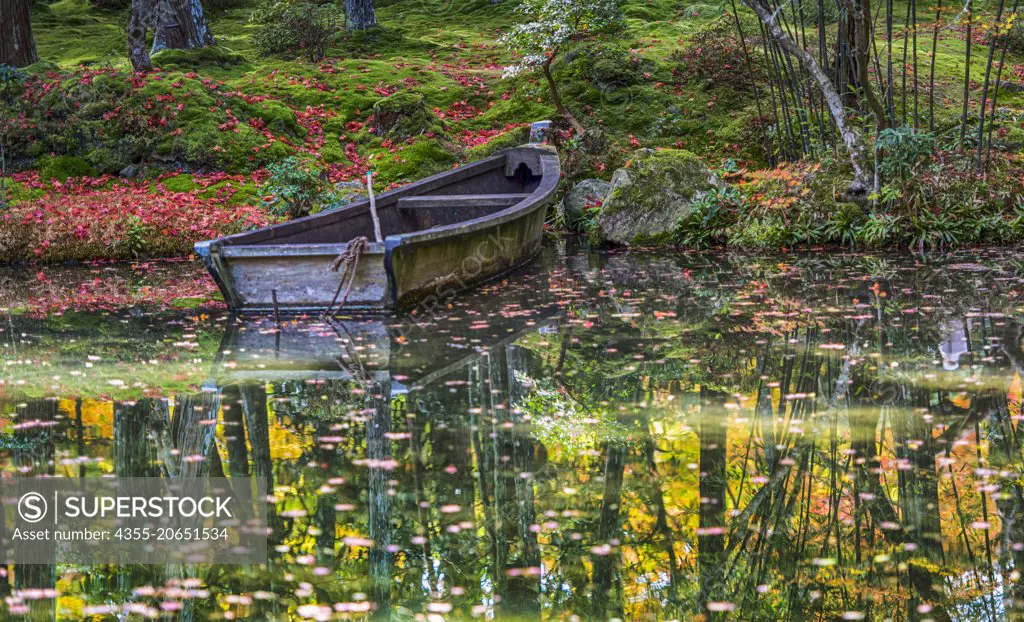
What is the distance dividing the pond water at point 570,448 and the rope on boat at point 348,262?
0.28 m

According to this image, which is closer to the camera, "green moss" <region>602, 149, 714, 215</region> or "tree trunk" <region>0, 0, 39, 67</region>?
"green moss" <region>602, 149, 714, 215</region>

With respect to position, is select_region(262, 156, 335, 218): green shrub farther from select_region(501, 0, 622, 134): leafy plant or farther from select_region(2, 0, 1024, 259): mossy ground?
select_region(501, 0, 622, 134): leafy plant

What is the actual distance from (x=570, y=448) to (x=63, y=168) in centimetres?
1223

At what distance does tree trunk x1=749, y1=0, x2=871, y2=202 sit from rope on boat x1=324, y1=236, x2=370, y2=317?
5.49m

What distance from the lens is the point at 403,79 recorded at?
18453mm

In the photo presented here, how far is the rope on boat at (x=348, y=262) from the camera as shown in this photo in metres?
7.41

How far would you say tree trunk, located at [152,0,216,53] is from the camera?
62.1 ft

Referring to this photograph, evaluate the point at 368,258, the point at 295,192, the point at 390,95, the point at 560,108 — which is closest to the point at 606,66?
the point at 560,108

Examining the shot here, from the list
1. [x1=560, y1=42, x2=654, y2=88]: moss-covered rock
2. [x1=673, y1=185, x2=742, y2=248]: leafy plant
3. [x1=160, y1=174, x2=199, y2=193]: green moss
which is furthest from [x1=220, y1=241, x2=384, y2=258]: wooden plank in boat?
[x1=560, y1=42, x2=654, y2=88]: moss-covered rock

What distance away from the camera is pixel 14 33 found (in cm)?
1619

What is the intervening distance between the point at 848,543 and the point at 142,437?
11.2ft

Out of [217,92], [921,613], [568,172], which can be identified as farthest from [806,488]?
[217,92]

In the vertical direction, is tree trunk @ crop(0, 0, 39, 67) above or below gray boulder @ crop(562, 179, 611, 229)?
above

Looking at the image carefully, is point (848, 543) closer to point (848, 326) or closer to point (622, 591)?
point (622, 591)
